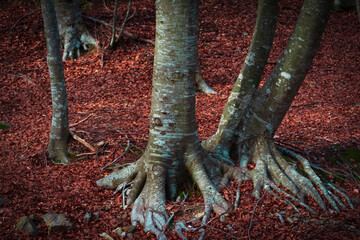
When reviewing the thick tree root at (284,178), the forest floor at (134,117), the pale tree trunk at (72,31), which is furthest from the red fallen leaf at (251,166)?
the pale tree trunk at (72,31)

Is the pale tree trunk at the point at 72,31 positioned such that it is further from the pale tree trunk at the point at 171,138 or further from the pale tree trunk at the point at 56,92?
the pale tree trunk at the point at 171,138

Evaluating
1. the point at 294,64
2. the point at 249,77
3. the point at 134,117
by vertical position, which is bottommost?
the point at 134,117

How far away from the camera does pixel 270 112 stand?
4355mm

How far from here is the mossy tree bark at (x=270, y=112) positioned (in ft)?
12.8

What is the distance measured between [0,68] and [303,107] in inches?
378

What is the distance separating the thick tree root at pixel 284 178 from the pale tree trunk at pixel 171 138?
0.48 m

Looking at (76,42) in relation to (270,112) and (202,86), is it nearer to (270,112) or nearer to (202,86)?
(202,86)

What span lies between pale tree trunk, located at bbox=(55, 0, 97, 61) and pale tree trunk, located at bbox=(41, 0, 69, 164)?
6.03 meters

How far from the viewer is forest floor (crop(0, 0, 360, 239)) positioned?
3.61m

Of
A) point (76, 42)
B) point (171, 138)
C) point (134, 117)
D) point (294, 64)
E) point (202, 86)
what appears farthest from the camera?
point (76, 42)

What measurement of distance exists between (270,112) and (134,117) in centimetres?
386

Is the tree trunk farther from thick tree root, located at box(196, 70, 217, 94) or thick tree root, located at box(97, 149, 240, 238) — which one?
thick tree root, located at box(196, 70, 217, 94)

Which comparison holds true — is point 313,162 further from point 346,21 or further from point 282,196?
point 346,21

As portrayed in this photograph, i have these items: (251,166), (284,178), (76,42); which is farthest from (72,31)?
(284,178)
